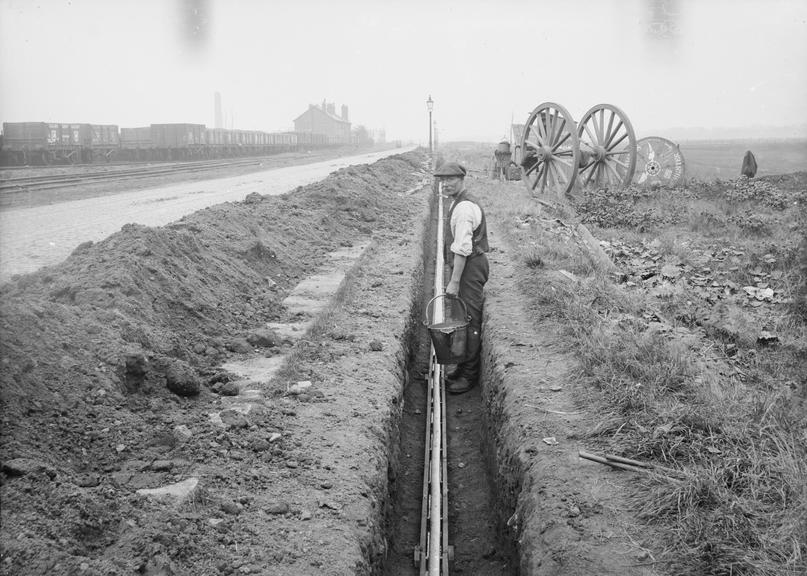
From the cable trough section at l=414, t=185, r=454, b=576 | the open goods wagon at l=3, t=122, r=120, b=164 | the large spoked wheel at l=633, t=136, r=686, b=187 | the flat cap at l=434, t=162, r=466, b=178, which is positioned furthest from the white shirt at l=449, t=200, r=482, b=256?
the open goods wagon at l=3, t=122, r=120, b=164

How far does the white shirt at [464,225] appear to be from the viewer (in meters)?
5.44

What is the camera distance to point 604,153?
13.3 metres

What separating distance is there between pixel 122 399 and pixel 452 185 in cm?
324

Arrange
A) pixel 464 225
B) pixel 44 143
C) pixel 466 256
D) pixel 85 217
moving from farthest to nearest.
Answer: pixel 44 143, pixel 85 217, pixel 466 256, pixel 464 225

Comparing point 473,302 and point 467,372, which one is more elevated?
point 473,302

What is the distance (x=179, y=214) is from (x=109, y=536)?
9.74m

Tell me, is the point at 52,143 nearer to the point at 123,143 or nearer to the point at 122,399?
the point at 123,143

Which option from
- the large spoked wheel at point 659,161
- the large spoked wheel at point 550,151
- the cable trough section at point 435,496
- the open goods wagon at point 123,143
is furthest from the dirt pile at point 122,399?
the open goods wagon at point 123,143

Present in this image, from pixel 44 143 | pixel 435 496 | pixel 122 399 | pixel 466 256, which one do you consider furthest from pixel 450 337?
pixel 44 143

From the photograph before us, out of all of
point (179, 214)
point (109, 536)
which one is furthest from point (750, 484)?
point (179, 214)

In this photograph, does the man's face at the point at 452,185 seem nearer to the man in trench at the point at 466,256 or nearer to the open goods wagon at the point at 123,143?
the man in trench at the point at 466,256

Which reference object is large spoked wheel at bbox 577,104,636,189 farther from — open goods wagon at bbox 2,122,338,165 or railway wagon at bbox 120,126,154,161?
railway wagon at bbox 120,126,154,161

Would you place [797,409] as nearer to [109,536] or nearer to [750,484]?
[750,484]

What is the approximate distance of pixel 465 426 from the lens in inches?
228
